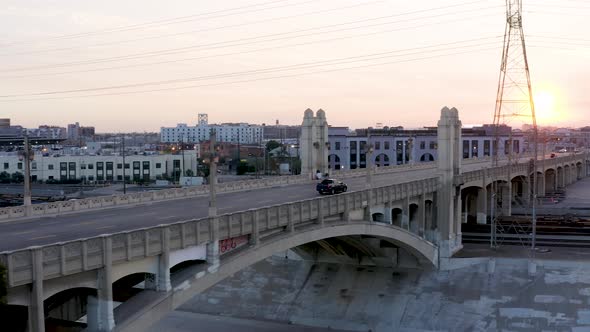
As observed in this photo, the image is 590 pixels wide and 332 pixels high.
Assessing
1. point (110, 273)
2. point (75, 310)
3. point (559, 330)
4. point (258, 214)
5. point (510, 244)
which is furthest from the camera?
point (510, 244)

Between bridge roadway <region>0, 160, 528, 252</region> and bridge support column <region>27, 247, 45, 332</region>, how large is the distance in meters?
4.00

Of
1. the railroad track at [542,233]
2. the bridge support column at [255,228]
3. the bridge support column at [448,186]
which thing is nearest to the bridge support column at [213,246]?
the bridge support column at [255,228]

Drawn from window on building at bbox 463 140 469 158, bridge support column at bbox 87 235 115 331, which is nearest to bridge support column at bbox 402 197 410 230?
bridge support column at bbox 87 235 115 331

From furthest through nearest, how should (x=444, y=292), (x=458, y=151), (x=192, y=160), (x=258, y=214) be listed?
(x=192, y=160)
(x=458, y=151)
(x=444, y=292)
(x=258, y=214)

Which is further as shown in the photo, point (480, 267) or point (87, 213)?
point (480, 267)

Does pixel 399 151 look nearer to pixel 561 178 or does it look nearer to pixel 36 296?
pixel 561 178

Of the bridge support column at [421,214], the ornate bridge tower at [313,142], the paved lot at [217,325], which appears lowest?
the paved lot at [217,325]

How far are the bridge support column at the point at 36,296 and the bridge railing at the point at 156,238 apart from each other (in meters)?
0.06

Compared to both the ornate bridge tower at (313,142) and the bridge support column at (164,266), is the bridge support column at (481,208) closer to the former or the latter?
the ornate bridge tower at (313,142)

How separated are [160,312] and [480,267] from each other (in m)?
36.4

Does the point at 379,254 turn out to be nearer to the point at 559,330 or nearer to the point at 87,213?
the point at 559,330

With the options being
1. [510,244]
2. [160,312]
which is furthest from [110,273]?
[510,244]

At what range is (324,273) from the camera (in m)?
53.6

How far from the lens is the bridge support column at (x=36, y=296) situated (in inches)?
728
